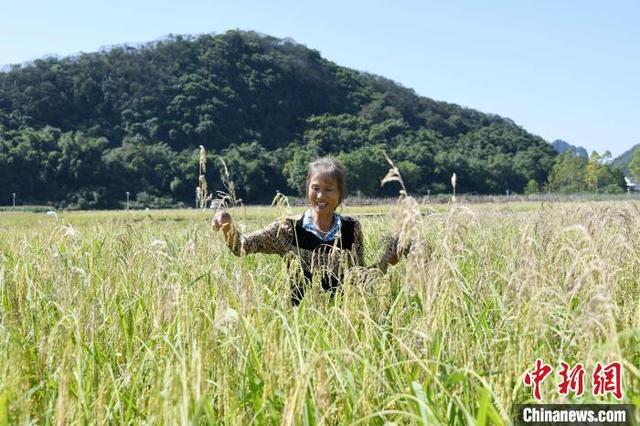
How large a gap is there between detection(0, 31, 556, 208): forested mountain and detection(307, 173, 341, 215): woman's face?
176 feet

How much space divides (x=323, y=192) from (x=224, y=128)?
76417mm

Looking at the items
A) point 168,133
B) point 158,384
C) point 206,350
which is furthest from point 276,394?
point 168,133

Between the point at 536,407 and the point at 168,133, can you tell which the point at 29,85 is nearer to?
the point at 168,133

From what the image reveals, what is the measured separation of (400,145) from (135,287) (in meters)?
81.5

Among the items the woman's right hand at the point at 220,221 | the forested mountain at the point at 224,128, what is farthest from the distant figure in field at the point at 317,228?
the forested mountain at the point at 224,128

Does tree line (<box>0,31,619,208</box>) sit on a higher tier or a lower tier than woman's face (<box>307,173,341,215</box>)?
higher

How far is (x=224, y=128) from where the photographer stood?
78062mm

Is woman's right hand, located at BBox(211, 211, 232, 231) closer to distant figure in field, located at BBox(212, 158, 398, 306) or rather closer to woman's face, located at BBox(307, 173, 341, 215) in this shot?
distant figure in field, located at BBox(212, 158, 398, 306)

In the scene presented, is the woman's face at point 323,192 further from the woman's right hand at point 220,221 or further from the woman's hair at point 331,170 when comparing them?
the woman's right hand at point 220,221

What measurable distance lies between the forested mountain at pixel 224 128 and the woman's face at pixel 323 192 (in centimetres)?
5356

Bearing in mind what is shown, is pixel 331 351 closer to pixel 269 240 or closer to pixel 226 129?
pixel 269 240

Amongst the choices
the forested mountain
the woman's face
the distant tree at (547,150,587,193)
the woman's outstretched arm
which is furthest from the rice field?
the distant tree at (547,150,587,193)

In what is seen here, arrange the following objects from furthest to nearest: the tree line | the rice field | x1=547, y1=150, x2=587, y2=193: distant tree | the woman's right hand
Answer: x1=547, y1=150, x2=587, y2=193: distant tree
the tree line
the woman's right hand
the rice field

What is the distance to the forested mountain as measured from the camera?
57338mm
